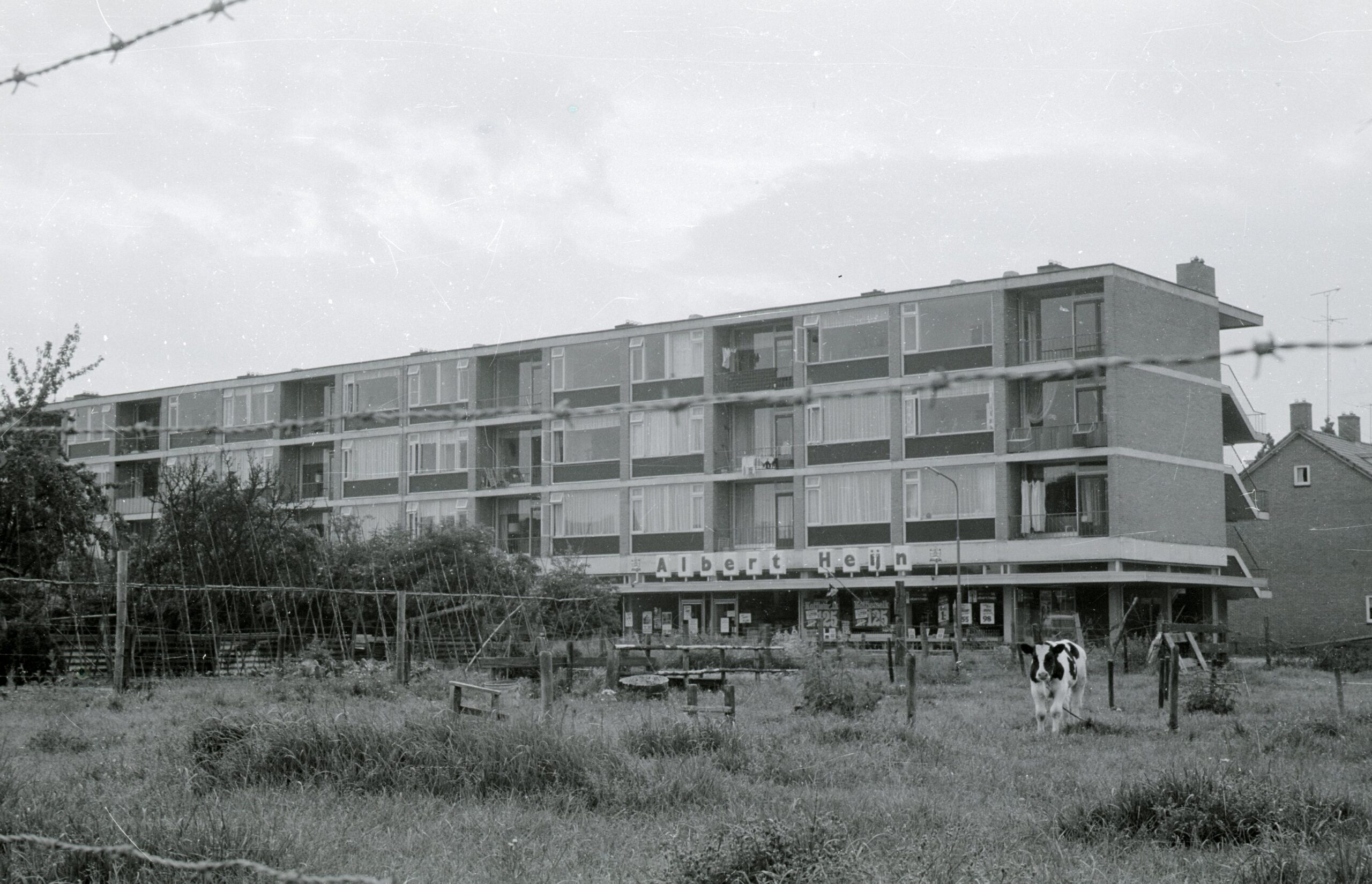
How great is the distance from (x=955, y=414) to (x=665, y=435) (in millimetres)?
11158

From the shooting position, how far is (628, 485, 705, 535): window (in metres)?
52.6

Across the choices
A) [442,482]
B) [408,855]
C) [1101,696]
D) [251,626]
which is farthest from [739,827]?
[442,482]

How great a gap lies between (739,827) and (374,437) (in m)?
53.4

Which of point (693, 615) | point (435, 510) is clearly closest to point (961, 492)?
point (693, 615)

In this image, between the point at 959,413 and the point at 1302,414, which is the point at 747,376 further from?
the point at 1302,414

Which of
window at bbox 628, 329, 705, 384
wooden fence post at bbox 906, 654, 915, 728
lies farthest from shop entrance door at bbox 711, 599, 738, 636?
wooden fence post at bbox 906, 654, 915, 728

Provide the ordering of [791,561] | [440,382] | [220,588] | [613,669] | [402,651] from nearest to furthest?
1. [220,588]
2. [613,669]
3. [402,651]
4. [791,561]
5. [440,382]

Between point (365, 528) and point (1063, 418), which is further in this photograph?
point (365, 528)

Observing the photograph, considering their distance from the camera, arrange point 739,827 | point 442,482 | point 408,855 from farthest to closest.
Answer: point 442,482
point 408,855
point 739,827

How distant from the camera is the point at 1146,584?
4734 centimetres

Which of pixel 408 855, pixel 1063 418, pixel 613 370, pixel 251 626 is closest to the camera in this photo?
pixel 408 855

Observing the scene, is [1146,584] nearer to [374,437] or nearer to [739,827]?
[374,437]

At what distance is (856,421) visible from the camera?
4944 centimetres

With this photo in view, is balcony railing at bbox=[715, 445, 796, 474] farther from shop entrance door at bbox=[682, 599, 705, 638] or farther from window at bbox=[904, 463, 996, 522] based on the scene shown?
shop entrance door at bbox=[682, 599, 705, 638]
